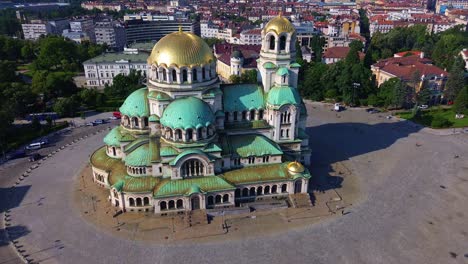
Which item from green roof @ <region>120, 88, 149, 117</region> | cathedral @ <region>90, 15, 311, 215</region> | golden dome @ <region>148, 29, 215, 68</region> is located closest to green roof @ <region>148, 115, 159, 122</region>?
cathedral @ <region>90, 15, 311, 215</region>

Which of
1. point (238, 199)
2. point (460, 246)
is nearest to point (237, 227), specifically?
point (238, 199)

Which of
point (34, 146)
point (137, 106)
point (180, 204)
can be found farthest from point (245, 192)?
point (34, 146)

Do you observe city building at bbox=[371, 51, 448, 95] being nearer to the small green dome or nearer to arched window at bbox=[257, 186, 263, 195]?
arched window at bbox=[257, 186, 263, 195]

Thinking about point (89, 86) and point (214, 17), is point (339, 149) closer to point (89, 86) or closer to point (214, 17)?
point (89, 86)

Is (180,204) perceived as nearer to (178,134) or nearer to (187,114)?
(178,134)

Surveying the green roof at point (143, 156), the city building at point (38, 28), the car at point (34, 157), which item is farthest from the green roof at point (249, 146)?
the city building at point (38, 28)

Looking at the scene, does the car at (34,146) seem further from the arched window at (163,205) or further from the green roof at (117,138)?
the arched window at (163,205)
